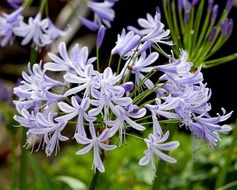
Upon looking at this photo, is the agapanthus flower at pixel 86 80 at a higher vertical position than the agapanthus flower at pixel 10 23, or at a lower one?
higher

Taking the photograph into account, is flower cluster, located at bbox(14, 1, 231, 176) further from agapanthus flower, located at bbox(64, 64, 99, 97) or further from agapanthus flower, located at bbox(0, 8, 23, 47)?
agapanthus flower, located at bbox(0, 8, 23, 47)

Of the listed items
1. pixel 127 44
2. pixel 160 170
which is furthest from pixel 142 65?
pixel 160 170

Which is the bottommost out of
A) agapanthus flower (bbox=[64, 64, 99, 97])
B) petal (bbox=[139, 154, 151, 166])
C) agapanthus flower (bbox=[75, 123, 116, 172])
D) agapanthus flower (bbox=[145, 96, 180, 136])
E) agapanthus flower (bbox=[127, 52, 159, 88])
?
petal (bbox=[139, 154, 151, 166])

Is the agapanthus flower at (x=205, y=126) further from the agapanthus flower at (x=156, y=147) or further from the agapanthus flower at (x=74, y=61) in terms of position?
the agapanthus flower at (x=74, y=61)

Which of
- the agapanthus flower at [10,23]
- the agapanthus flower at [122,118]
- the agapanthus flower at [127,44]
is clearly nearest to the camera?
the agapanthus flower at [122,118]

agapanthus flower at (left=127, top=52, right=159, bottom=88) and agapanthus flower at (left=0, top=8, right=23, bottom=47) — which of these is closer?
agapanthus flower at (left=127, top=52, right=159, bottom=88)

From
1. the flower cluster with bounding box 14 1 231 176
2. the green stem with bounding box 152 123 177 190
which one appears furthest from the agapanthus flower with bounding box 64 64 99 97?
the green stem with bounding box 152 123 177 190

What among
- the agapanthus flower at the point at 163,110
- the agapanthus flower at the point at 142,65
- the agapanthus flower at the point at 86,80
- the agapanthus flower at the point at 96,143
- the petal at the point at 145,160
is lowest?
the petal at the point at 145,160

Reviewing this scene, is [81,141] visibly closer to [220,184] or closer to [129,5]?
[220,184]

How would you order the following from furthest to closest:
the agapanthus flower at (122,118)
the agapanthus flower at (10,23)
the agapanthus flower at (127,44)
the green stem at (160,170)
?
the agapanthus flower at (10,23), the green stem at (160,170), the agapanthus flower at (127,44), the agapanthus flower at (122,118)

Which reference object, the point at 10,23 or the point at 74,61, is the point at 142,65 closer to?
the point at 74,61

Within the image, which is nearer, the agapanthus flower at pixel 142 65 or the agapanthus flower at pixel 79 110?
→ the agapanthus flower at pixel 79 110

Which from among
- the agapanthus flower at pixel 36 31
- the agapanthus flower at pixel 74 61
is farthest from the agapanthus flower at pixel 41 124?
the agapanthus flower at pixel 36 31
